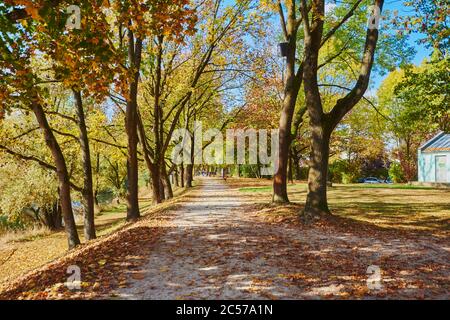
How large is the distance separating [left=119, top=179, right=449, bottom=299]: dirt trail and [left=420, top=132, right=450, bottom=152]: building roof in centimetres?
2456

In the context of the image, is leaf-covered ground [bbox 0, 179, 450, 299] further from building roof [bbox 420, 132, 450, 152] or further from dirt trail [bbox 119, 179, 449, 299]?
building roof [bbox 420, 132, 450, 152]

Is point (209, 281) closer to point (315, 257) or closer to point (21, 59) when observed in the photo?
point (315, 257)

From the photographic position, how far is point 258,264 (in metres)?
6.48

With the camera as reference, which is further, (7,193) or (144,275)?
(7,193)

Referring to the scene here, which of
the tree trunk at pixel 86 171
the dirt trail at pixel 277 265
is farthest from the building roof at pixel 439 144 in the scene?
the tree trunk at pixel 86 171

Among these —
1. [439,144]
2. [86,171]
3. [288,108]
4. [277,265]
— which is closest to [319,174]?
[288,108]

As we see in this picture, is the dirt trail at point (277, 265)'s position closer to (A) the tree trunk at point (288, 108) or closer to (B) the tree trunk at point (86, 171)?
(A) the tree trunk at point (288, 108)

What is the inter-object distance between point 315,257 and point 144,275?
10.4 feet

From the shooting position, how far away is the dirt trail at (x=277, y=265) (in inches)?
204

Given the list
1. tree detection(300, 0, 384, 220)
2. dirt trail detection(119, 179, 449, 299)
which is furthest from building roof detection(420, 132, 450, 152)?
dirt trail detection(119, 179, 449, 299)

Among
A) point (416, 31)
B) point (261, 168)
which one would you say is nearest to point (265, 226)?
point (416, 31)

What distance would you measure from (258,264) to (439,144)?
2889 cm

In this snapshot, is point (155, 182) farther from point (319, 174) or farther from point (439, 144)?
point (439, 144)
